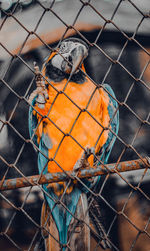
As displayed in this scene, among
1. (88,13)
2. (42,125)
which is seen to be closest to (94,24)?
(88,13)

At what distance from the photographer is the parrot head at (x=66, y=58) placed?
135 cm

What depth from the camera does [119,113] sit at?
1.39 metres

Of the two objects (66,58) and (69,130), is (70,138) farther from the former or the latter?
(66,58)

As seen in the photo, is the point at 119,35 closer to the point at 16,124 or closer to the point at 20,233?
the point at 16,124

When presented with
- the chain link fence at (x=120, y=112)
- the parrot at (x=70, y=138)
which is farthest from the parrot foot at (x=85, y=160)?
the chain link fence at (x=120, y=112)

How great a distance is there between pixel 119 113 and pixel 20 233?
65 centimetres

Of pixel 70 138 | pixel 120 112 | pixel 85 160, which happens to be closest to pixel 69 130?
pixel 70 138

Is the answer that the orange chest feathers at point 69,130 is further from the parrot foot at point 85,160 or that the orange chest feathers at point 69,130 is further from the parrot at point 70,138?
the parrot foot at point 85,160

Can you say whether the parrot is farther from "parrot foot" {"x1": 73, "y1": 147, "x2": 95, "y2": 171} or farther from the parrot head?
"parrot foot" {"x1": 73, "y1": 147, "x2": 95, "y2": 171}

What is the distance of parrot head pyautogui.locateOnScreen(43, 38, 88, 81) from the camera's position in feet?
4.42

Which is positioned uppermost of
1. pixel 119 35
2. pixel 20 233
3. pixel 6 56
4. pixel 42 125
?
pixel 119 35

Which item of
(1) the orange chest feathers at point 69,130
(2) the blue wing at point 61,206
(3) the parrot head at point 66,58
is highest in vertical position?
(3) the parrot head at point 66,58

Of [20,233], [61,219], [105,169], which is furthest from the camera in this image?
[20,233]

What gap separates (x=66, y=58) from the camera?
1352mm
